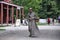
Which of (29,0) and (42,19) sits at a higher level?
(29,0)

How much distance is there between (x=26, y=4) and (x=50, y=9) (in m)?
12.7

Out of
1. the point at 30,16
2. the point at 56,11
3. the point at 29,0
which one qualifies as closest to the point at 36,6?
the point at 29,0

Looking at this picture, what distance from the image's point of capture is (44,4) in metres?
69.9

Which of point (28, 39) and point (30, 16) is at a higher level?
point (30, 16)

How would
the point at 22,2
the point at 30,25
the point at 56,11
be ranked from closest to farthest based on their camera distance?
1. the point at 30,25
2. the point at 22,2
3. the point at 56,11

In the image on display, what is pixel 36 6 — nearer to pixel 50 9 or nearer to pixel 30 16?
pixel 50 9

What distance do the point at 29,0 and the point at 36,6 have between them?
1927 millimetres

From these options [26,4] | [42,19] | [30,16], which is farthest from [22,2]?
[30,16]

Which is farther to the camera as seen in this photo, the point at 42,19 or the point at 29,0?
the point at 42,19

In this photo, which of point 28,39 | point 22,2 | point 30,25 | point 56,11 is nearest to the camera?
point 28,39

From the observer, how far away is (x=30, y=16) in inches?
738

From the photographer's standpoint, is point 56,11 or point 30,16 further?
point 56,11

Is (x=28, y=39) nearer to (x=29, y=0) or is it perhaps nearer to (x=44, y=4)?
(x=29, y=0)

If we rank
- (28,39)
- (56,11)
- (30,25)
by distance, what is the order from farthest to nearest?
(56,11), (30,25), (28,39)
